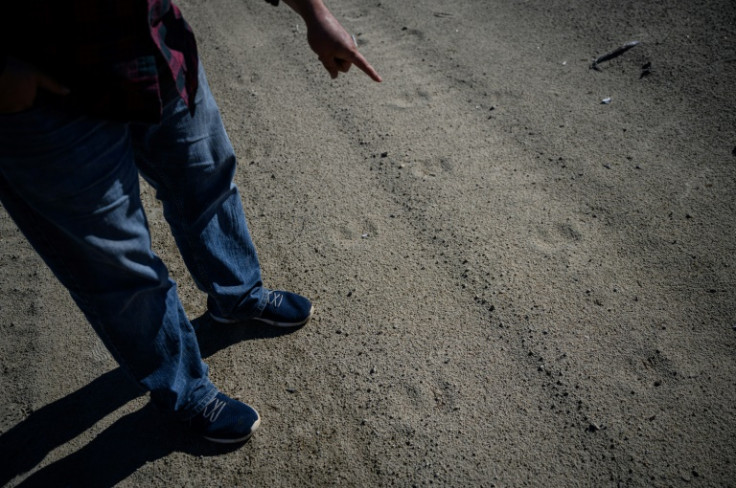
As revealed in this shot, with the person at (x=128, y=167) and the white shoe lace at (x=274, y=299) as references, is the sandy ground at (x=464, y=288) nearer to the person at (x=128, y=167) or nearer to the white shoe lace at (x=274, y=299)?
the white shoe lace at (x=274, y=299)

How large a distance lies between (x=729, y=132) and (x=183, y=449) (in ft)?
10.5

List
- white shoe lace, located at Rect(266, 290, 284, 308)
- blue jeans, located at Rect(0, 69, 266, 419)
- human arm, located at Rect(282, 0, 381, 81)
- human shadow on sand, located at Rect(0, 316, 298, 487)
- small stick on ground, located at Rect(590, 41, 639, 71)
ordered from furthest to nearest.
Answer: small stick on ground, located at Rect(590, 41, 639, 71), white shoe lace, located at Rect(266, 290, 284, 308), human shadow on sand, located at Rect(0, 316, 298, 487), human arm, located at Rect(282, 0, 381, 81), blue jeans, located at Rect(0, 69, 266, 419)

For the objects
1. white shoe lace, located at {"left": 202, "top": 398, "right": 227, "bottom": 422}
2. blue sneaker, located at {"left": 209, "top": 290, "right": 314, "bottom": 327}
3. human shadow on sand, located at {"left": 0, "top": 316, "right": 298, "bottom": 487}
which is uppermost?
blue sneaker, located at {"left": 209, "top": 290, "right": 314, "bottom": 327}

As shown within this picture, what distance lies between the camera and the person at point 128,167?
1.19 meters

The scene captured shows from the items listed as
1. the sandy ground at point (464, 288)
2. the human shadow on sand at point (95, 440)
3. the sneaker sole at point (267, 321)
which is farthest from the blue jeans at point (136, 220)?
the sandy ground at point (464, 288)

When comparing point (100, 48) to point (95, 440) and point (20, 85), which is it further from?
point (95, 440)

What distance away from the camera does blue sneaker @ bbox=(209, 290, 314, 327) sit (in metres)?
2.17

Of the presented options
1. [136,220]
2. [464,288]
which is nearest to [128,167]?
[136,220]

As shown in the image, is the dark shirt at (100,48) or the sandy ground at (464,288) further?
the sandy ground at (464,288)

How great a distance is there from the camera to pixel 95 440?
1906 mm

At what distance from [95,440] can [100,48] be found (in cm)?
145

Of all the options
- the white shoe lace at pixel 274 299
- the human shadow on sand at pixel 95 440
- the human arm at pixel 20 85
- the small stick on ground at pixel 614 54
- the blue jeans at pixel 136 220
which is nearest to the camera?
the human arm at pixel 20 85

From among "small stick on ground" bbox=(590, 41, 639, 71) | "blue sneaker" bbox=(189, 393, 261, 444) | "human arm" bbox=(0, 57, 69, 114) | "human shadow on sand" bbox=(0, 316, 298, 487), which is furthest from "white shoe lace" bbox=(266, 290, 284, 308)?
"small stick on ground" bbox=(590, 41, 639, 71)

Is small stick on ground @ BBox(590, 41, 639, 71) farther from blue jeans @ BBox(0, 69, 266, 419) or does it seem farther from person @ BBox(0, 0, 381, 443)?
blue jeans @ BBox(0, 69, 266, 419)
